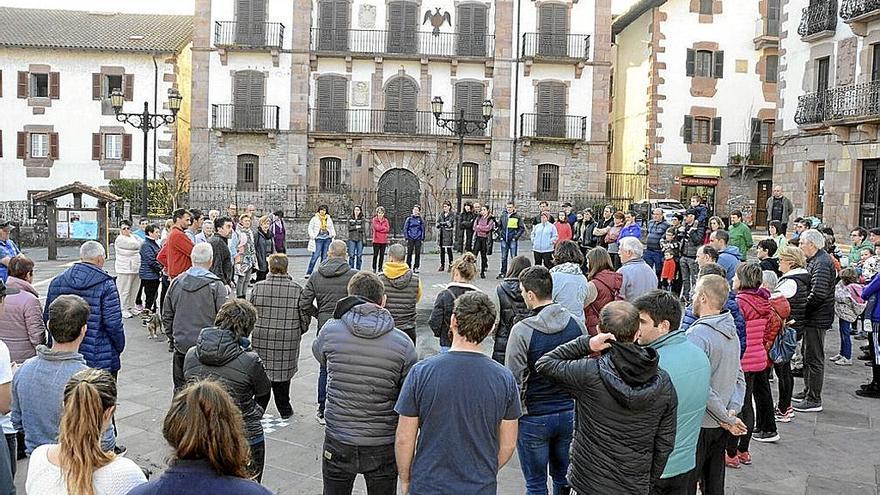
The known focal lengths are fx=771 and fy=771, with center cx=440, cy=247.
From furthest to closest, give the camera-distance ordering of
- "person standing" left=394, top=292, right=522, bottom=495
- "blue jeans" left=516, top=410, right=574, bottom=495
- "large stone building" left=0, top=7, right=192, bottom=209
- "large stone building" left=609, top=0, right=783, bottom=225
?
"large stone building" left=0, top=7, right=192, bottom=209 → "large stone building" left=609, top=0, right=783, bottom=225 → "blue jeans" left=516, top=410, right=574, bottom=495 → "person standing" left=394, top=292, right=522, bottom=495

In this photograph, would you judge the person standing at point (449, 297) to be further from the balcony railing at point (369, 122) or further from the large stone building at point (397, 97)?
the balcony railing at point (369, 122)

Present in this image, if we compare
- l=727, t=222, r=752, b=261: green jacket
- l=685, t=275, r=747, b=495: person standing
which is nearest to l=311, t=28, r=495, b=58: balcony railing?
l=727, t=222, r=752, b=261: green jacket

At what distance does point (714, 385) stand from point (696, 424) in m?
Answer: 0.71

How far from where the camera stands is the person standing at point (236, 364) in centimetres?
471

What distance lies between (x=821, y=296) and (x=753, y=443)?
2.05 metres

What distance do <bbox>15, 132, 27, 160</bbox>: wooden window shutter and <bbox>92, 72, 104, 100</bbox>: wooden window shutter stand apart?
3872 mm

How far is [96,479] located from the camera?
123 inches

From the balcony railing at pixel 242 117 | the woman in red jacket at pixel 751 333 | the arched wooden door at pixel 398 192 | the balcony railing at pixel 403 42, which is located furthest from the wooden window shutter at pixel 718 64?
the woman in red jacket at pixel 751 333

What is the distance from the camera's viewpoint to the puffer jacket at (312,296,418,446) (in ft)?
14.9

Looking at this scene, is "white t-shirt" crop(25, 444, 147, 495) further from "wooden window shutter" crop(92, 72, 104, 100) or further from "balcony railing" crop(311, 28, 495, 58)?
"wooden window shutter" crop(92, 72, 104, 100)

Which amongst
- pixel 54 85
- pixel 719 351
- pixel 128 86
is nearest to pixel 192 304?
pixel 719 351

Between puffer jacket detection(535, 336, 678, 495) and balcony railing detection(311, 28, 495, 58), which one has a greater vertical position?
balcony railing detection(311, 28, 495, 58)

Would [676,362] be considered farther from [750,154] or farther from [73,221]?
[750,154]

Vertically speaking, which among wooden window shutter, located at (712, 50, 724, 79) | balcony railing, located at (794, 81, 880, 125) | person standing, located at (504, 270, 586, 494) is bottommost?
person standing, located at (504, 270, 586, 494)
